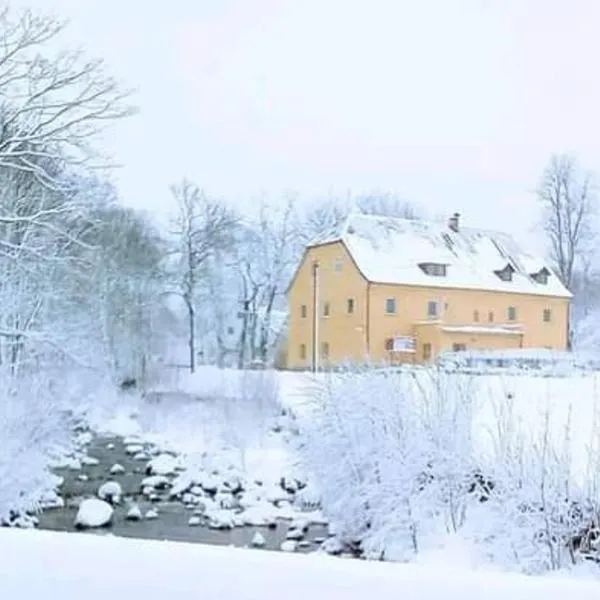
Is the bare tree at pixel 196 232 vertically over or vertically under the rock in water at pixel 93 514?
over

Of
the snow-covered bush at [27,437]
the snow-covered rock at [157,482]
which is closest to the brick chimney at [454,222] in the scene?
the snow-covered rock at [157,482]

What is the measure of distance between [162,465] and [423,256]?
15.8 ft

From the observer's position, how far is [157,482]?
21.1 ft

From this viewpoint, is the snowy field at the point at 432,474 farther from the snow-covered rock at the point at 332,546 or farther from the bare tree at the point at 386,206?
the bare tree at the point at 386,206

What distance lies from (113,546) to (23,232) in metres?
4.95

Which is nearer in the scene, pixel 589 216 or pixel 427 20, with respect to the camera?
pixel 427 20

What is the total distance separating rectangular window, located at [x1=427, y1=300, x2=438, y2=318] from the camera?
32.7ft

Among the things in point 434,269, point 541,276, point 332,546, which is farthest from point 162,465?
point 541,276

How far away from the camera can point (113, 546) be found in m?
1.31

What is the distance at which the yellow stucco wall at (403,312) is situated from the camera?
9.30 m

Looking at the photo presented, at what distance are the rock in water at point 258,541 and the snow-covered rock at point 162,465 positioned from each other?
1845 millimetres

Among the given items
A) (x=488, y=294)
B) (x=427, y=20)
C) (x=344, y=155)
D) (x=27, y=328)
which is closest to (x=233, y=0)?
(x=427, y=20)

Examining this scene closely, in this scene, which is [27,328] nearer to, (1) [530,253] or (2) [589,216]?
(2) [589,216]

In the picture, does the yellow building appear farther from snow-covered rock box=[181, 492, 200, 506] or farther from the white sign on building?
snow-covered rock box=[181, 492, 200, 506]
